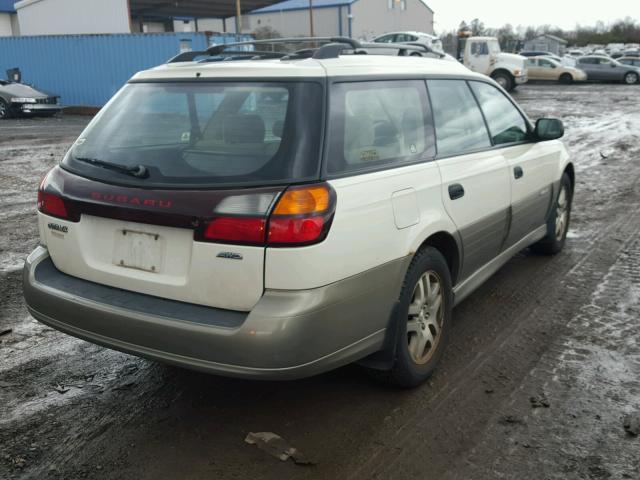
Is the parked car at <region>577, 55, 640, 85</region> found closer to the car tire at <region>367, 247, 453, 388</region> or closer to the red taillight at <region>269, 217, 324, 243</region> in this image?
the car tire at <region>367, 247, 453, 388</region>

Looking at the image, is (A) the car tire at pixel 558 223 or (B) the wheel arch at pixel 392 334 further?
(A) the car tire at pixel 558 223

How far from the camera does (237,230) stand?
2729mm

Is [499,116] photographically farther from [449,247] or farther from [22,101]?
[22,101]

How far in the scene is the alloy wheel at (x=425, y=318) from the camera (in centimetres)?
347

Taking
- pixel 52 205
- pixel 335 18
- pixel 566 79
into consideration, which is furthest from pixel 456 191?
pixel 335 18

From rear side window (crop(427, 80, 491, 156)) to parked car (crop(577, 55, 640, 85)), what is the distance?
35.7 metres

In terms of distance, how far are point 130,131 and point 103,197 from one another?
0.43 metres

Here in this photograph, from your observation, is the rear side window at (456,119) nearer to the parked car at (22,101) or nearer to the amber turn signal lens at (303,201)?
the amber turn signal lens at (303,201)

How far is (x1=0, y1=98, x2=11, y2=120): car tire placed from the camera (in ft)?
67.1

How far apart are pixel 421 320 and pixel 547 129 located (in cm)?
226

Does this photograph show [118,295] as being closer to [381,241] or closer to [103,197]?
[103,197]

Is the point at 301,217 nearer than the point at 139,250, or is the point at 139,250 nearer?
the point at 301,217

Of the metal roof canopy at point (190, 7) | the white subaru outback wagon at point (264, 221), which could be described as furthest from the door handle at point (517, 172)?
the metal roof canopy at point (190, 7)

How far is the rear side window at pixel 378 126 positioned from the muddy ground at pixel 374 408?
1.23m
